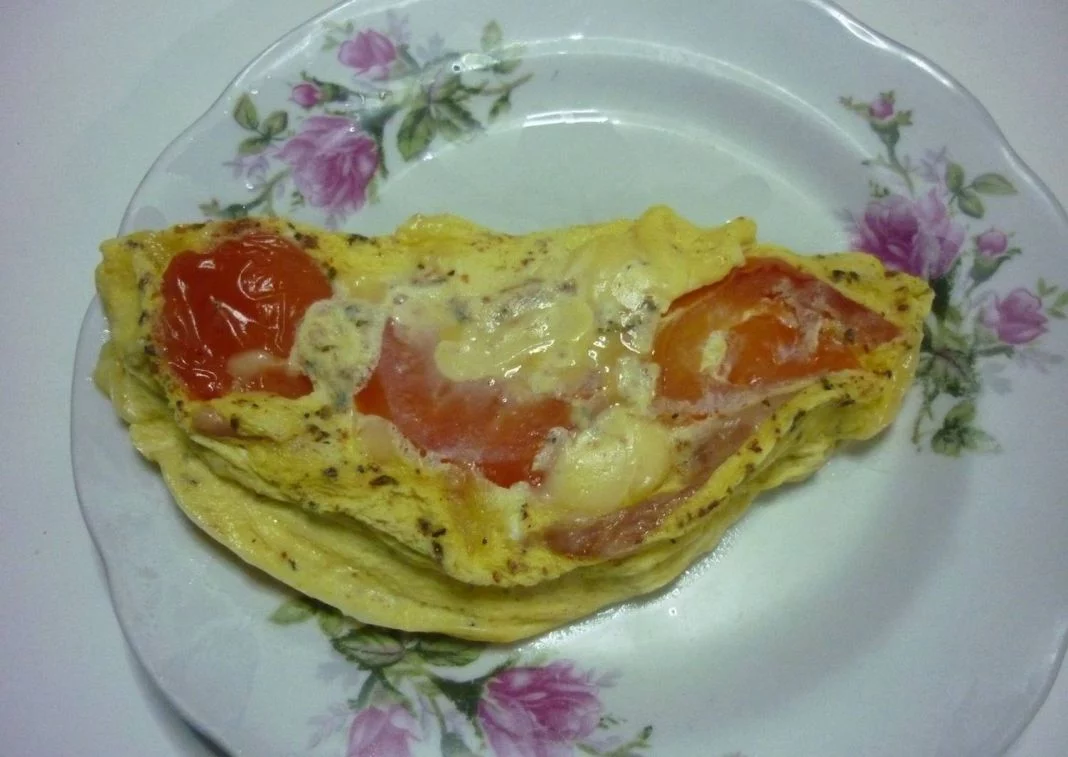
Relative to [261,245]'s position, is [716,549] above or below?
below

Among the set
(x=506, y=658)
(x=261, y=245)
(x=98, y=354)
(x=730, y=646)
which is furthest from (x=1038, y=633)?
(x=98, y=354)

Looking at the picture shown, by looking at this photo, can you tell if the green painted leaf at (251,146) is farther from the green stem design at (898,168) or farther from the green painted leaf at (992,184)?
the green painted leaf at (992,184)

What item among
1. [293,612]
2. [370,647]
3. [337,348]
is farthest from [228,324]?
[370,647]

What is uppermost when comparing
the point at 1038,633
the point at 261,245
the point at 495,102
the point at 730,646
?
the point at 495,102

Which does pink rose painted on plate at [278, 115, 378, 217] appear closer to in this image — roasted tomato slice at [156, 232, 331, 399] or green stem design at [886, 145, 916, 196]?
roasted tomato slice at [156, 232, 331, 399]

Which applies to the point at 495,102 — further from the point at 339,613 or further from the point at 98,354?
the point at 339,613

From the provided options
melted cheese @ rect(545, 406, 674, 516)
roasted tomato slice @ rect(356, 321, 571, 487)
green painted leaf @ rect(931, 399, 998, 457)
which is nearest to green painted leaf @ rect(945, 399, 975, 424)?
green painted leaf @ rect(931, 399, 998, 457)

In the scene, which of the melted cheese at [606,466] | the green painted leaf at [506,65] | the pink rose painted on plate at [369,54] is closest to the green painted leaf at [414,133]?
the pink rose painted on plate at [369,54]

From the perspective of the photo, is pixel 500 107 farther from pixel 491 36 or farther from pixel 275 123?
pixel 275 123
